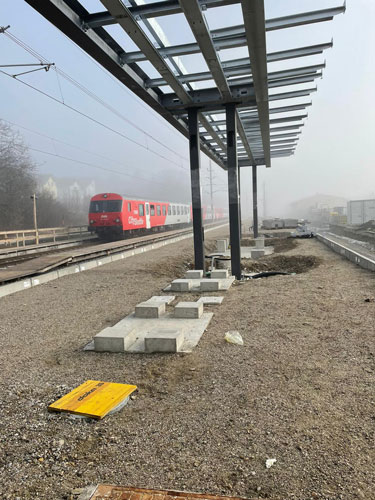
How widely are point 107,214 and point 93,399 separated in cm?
2098

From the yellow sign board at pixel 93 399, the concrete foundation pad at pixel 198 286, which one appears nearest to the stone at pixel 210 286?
the concrete foundation pad at pixel 198 286

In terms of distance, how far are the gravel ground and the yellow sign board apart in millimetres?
77

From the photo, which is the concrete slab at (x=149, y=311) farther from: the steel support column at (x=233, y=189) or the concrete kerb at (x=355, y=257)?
the concrete kerb at (x=355, y=257)

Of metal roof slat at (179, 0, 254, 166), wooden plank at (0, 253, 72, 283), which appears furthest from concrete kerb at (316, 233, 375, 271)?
wooden plank at (0, 253, 72, 283)

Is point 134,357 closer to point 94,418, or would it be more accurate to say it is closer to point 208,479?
point 94,418

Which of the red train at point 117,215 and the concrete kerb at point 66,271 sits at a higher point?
the red train at point 117,215

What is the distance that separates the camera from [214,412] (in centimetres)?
316

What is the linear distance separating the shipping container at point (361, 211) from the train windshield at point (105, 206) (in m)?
22.8

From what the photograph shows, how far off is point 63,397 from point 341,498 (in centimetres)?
240

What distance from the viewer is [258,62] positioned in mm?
6828

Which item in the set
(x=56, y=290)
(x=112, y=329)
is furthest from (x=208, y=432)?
(x=56, y=290)

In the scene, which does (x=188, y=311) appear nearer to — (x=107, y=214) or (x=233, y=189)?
(x=233, y=189)

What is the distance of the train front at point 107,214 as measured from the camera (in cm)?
2340

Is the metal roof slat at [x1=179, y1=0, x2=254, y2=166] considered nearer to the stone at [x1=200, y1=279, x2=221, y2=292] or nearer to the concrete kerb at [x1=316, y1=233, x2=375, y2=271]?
the stone at [x1=200, y1=279, x2=221, y2=292]
